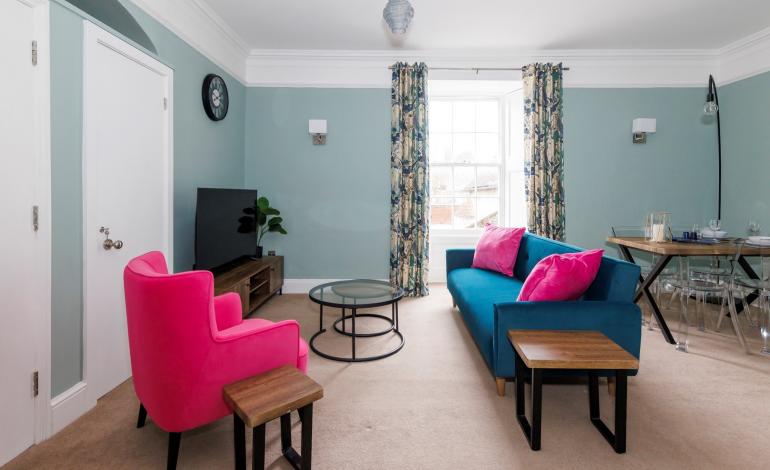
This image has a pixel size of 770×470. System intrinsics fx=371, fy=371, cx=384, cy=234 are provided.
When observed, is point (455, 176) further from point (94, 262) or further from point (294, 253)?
point (94, 262)

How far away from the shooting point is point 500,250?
11.8 ft


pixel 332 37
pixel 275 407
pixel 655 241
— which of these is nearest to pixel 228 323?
pixel 275 407

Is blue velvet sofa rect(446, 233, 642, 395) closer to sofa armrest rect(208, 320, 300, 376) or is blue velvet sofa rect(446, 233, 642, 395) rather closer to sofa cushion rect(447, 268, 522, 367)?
sofa cushion rect(447, 268, 522, 367)

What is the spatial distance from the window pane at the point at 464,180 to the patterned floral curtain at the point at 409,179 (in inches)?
33.1

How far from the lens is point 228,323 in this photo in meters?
2.19

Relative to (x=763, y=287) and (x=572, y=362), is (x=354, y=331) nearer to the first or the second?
(x=572, y=362)

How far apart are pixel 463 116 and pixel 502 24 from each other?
4.78ft

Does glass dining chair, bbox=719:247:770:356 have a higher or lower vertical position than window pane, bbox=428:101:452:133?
lower

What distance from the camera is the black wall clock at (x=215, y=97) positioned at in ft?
11.7

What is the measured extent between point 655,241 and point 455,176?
2476 mm

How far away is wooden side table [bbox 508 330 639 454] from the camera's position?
5.44 feet

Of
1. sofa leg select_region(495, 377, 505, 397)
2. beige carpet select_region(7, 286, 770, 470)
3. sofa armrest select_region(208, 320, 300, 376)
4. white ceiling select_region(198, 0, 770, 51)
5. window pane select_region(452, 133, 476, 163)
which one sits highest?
white ceiling select_region(198, 0, 770, 51)

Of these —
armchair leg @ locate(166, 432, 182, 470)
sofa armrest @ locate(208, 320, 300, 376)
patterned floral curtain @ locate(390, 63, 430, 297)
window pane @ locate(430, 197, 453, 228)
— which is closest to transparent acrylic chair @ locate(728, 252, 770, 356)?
patterned floral curtain @ locate(390, 63, 430, 297)

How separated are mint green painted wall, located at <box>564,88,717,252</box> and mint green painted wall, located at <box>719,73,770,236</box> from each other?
0.49 feet
